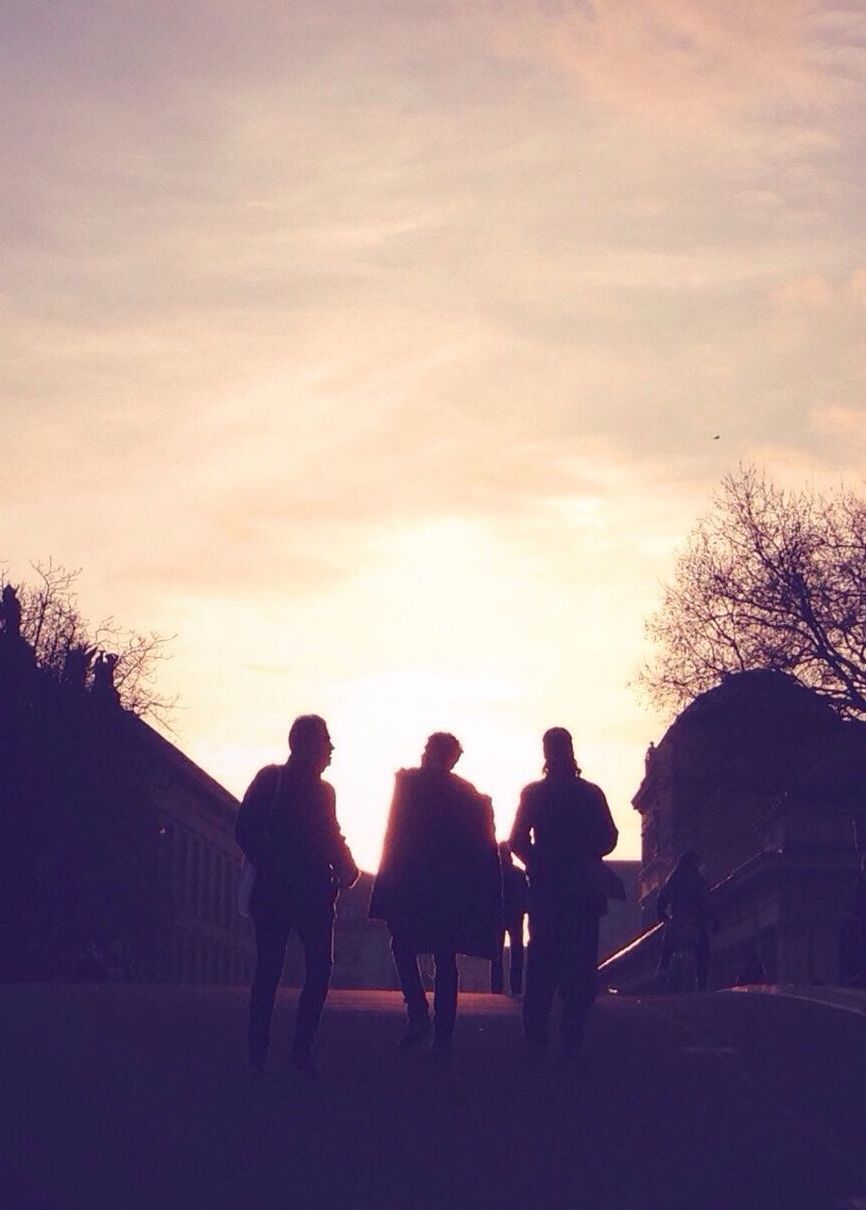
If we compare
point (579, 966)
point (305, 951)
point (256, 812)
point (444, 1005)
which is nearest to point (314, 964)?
point (305, 951)

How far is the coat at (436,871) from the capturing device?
1541 centimetres

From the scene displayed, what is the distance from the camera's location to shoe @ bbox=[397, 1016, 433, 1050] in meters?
15.2

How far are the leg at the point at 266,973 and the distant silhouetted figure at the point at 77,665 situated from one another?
53142 mm

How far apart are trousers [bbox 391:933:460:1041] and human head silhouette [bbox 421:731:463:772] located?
1068mm

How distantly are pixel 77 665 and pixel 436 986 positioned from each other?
53.2 m

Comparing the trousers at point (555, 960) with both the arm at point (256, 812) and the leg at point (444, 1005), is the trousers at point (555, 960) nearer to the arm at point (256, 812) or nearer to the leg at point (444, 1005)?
the leg at point (444, 1005)

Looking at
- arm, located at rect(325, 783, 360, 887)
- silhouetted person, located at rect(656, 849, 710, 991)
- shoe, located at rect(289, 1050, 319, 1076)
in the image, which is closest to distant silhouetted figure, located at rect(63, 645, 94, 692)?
silhouetted person, located at rect(656, 849, 710, 991)

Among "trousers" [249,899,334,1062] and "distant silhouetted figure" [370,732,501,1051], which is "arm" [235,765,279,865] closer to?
"trousers" [249,899,334,1062]

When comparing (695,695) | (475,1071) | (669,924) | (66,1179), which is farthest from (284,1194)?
(695,695)

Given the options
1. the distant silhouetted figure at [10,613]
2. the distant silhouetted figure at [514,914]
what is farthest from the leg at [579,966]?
the distant silhouetted figure at [10,613]

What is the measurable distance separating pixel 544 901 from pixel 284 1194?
6.55 meters

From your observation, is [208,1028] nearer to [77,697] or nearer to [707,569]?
[707,569]

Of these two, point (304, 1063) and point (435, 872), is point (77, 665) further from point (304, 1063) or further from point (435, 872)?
point (304, 1063)

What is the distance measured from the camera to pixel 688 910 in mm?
34094
